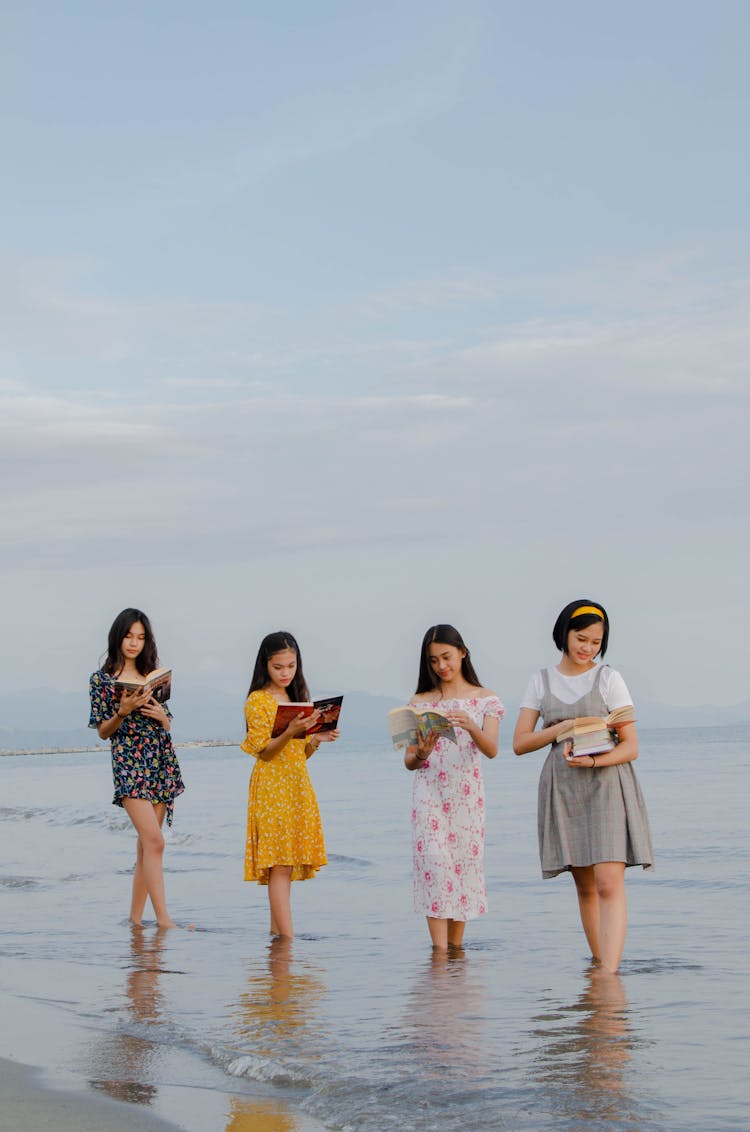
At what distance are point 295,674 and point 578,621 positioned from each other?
6.73 ft

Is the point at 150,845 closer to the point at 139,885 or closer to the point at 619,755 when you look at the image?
the point at 139,885

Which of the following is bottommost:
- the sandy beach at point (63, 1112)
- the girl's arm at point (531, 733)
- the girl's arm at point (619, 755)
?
the sandy beach at point (63, 1112)

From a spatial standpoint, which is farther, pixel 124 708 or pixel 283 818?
pixel 124 708

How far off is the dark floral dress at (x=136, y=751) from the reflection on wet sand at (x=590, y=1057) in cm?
317

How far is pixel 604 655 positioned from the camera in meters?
6.60

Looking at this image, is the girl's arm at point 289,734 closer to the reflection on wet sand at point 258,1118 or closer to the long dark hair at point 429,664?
the long dark hair at point 429,664

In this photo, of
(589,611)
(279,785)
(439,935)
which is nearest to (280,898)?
(279,785)

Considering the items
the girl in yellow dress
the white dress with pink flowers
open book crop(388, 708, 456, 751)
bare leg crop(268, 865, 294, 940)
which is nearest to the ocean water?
bare leg crop(268, 865, 294, 940)

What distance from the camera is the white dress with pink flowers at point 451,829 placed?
731cm

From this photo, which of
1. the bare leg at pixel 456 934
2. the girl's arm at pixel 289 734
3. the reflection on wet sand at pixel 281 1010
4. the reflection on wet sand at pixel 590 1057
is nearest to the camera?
the reflection on wet sand at pixel 590 1057

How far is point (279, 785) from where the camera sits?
8016 millimetres

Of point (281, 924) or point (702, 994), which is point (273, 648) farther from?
point (702, 994)

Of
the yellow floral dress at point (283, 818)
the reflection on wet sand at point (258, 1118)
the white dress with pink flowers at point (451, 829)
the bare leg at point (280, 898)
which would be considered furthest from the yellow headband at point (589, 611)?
the reflection on wet sand at point (258, 1118)

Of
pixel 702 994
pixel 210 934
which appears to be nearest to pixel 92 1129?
pixel 702 994
